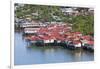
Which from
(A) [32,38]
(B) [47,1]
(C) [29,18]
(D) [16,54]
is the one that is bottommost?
(D) [16,54]

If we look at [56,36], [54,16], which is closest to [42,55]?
[56,36]

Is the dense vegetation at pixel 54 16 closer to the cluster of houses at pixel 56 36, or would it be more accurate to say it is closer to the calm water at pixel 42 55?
the cluster of houses at pixel 56 36

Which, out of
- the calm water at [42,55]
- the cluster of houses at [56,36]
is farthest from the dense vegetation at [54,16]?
the calm water at [42,55]

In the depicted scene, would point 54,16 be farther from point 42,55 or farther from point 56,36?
point 42,55

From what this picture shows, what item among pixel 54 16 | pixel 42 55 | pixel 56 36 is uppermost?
pixel 54 16

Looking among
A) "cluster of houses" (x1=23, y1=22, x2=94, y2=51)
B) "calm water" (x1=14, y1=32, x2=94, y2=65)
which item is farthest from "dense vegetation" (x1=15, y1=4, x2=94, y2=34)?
"calm water" (x1=14, y1=32, x2=94, y2=65)
